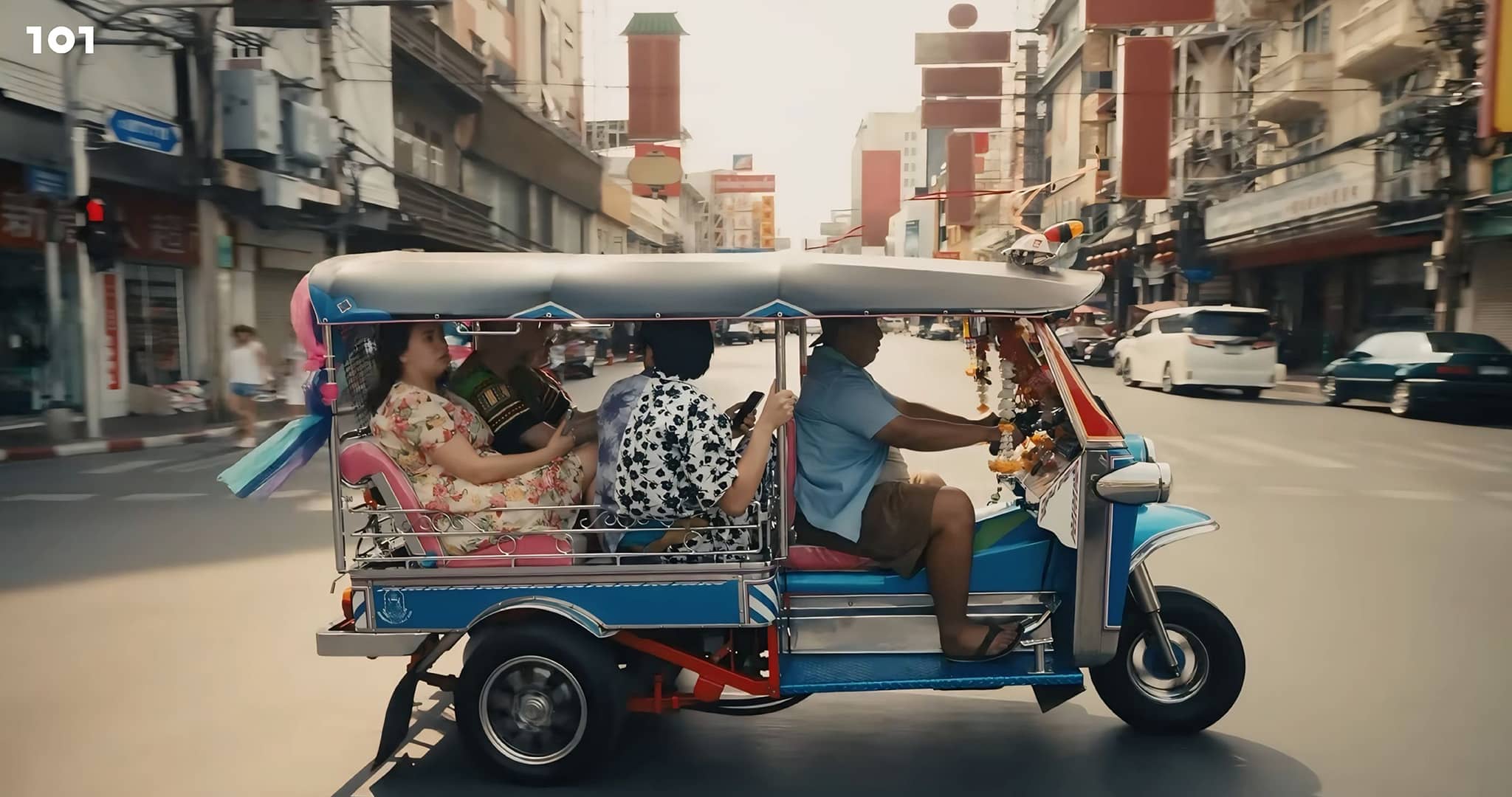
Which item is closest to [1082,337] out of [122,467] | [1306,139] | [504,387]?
[1306,139]

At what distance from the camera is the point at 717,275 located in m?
3.64

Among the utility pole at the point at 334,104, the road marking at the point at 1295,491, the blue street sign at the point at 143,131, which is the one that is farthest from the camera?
the utility pole at the point at 334,104

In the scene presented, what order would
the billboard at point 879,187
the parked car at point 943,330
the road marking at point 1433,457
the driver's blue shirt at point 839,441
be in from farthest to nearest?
the billboard at point 879,187
the road marking at point 1433,457
the parked car at point 943,330
the driver's blue shirt at point 839,441

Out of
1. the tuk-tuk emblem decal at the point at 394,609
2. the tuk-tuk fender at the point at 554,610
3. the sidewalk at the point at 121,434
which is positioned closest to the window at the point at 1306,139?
the sidewalk at the point at 121,434

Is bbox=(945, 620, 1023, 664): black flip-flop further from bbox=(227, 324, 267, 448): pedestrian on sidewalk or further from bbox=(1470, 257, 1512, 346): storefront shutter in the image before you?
bbox=(1470, 257, 1512, 346): storefront shutter

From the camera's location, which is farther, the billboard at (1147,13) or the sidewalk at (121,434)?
the billboard at (1147,13)

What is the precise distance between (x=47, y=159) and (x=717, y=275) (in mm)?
15452

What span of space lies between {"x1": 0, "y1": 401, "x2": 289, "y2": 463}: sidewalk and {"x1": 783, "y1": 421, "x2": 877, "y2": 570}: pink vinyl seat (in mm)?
12142

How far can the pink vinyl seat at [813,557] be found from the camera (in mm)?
4039

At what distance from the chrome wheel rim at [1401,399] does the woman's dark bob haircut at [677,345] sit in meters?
15.7

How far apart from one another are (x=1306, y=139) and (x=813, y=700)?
29.2m

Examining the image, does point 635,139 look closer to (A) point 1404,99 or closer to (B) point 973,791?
(A) point 1404,99

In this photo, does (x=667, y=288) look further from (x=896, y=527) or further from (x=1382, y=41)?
(x=1382, y=41)

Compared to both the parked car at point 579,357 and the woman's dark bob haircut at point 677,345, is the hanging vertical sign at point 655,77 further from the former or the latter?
the woman's dark bob haircut at point 677,345
